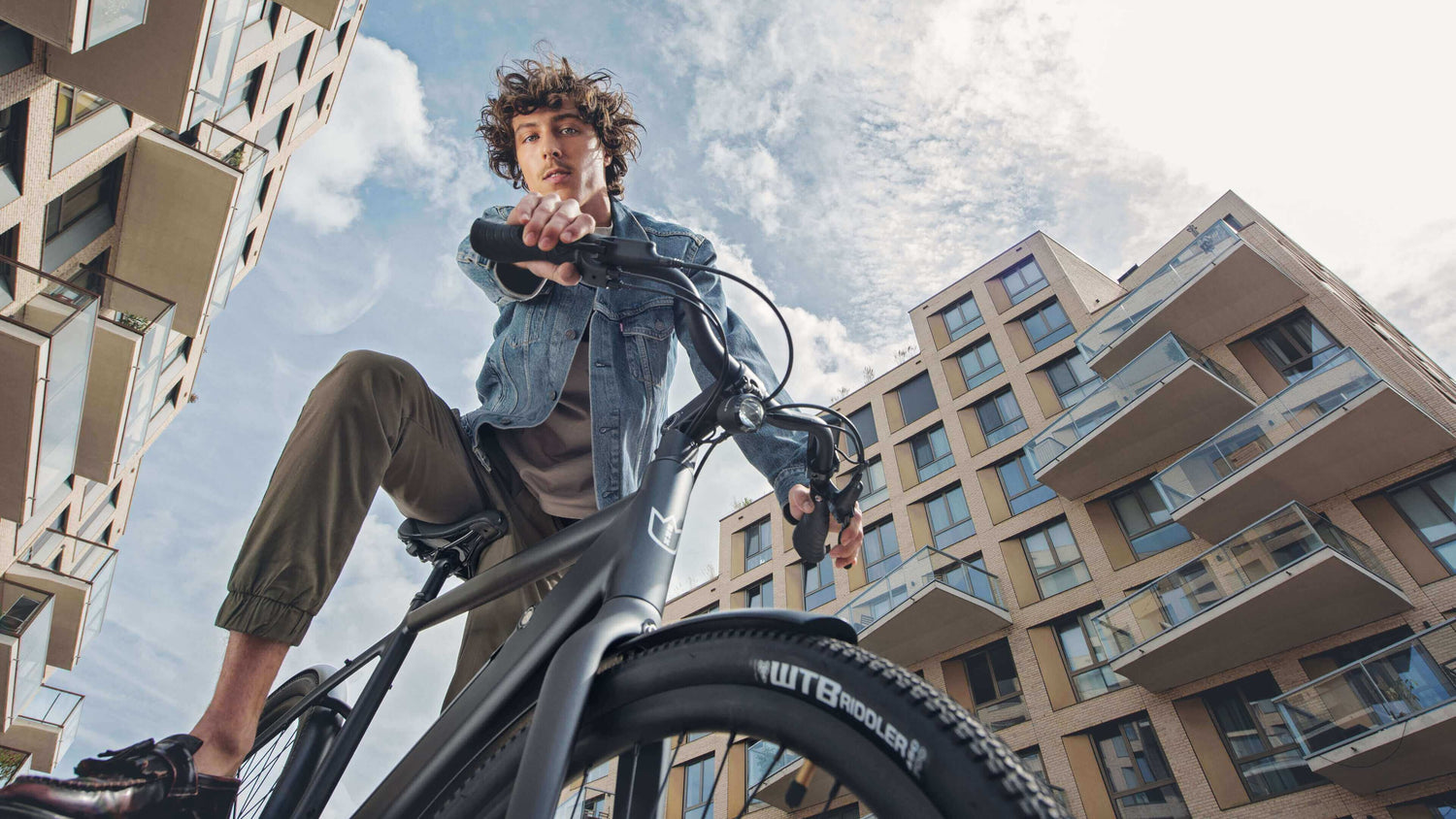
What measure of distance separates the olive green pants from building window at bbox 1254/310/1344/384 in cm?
1697

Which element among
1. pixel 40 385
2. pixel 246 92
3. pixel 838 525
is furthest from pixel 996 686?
pixel 246 92

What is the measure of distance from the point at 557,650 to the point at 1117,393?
15899 millimetres

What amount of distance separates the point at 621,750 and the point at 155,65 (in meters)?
9.22

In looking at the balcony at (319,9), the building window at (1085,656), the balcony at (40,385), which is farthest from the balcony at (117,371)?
the building window at (1085,656)

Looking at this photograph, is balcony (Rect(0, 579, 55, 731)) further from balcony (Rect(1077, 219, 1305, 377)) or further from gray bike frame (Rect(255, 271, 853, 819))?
balcony (Rect(1077, 219, 1305, 377))

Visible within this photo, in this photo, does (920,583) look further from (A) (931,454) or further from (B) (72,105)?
(B) (72,105)

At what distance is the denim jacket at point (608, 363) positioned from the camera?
185cm

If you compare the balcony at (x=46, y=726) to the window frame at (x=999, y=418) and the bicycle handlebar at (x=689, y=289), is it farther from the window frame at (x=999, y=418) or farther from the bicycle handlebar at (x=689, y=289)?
Answer: the window frame at (x=999, y=418)

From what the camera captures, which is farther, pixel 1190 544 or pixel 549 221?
pixel 1190 544

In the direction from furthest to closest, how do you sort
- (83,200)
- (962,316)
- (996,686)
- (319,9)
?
(962,316), (996,686), (83,200), (319,9)

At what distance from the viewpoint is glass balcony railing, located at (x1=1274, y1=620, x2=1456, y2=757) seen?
29.0 feet

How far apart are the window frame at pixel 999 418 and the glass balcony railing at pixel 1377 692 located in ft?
30.6

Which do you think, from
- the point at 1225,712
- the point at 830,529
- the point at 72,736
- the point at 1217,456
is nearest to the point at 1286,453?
the point at 1217,456

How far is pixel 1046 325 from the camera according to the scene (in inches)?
777
